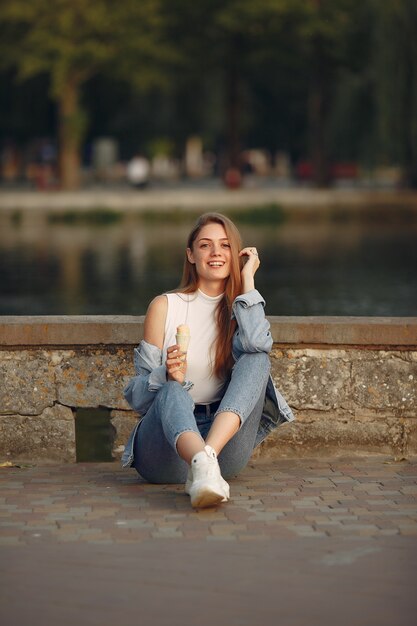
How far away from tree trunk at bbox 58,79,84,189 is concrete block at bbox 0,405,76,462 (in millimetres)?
47723

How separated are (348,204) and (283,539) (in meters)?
40.0

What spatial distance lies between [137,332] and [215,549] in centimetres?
224

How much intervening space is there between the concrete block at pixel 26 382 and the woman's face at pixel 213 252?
1167 millimetres

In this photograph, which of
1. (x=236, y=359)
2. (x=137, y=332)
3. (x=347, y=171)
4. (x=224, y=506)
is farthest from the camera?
(x=347, y=171)

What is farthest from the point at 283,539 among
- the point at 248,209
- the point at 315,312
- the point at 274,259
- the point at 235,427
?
the point at 248,209

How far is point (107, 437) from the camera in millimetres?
11570

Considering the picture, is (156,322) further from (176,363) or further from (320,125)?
(320,125)

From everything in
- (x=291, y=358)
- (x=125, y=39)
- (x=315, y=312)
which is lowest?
(x=315, y=312)

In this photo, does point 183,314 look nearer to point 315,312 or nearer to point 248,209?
point 315,312

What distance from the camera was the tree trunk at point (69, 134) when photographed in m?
54.8

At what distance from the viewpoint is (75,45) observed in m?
54.3

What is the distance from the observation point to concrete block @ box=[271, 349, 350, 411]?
7473 mm

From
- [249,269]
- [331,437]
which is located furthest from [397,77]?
[249,269]

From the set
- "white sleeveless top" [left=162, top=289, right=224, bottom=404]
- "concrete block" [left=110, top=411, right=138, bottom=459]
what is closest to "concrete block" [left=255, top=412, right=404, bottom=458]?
"concrete block" [left=110, top=411, right=138, bottom=459]
